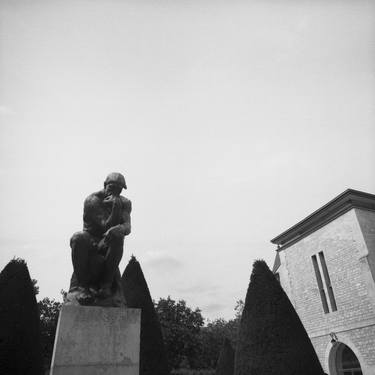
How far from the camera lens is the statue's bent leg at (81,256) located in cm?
384

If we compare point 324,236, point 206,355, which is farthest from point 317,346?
point 206,355

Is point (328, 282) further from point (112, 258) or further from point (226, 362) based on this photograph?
point (112, 258)

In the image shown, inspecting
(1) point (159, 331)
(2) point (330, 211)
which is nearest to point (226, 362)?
(1) point (159, 331)

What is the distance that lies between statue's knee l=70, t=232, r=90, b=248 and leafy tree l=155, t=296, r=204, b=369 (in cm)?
3445

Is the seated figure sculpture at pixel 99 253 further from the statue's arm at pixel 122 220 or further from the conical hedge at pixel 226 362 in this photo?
the conical hedge at pixel 226 362

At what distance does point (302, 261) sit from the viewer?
20031mm

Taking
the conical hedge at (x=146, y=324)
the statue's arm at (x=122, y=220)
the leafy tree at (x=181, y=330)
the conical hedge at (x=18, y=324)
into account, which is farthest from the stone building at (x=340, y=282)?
the leafy tree at (x=181, y=330)

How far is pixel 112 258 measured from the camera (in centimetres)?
390

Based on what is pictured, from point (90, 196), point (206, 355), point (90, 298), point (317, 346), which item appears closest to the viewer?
point (90, 298)

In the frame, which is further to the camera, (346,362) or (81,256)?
(346,362)

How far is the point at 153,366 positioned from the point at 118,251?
351 inches

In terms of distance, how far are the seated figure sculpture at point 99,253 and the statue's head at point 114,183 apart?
0.15 metres

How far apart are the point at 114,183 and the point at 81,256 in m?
1.07

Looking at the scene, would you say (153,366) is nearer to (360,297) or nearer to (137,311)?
(137,311)
